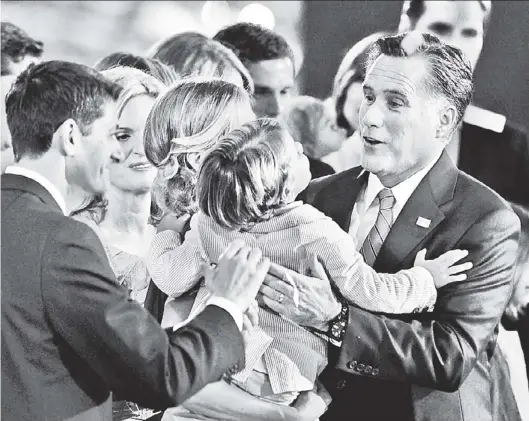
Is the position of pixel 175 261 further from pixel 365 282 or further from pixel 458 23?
pixel 458 23

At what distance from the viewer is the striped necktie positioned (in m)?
2.50

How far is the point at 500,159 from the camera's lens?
2.68 meters

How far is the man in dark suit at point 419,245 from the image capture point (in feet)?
7.80

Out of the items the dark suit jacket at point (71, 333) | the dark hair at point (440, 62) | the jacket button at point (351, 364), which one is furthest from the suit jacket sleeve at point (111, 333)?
the dark hair at point (440, 62)

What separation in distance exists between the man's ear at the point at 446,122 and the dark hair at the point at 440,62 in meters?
0.02

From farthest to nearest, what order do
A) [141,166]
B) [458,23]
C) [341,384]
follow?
[458,23] < [141,166] < [341,384]

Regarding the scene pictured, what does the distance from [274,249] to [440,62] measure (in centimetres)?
71

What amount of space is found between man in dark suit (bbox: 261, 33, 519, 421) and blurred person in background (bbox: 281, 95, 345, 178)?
0.25m

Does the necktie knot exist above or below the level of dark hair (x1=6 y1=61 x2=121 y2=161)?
below

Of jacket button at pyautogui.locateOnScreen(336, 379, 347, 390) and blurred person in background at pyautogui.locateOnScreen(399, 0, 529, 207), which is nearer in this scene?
jacket button at pyautogui.locateOnScreen(336, 379, 347, 390)

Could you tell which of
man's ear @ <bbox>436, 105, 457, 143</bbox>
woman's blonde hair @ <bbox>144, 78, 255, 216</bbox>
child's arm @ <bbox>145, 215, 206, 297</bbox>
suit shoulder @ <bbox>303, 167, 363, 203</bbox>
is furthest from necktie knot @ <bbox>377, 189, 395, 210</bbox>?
child's arm @ <bbox>145, 215, 206, 297</bbox>

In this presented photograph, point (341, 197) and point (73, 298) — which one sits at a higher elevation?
point (341, 197)

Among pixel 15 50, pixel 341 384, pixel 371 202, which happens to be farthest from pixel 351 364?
pixel 15 50

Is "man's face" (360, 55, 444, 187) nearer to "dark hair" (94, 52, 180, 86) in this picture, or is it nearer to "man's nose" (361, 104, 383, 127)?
"man's nose" (361, 104, 383, 127)
